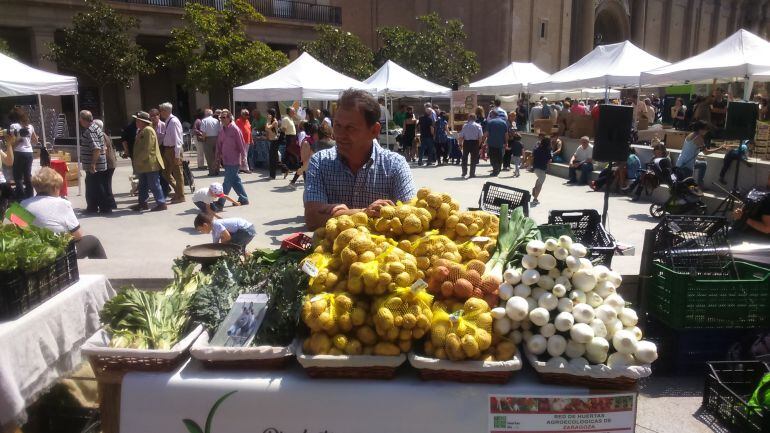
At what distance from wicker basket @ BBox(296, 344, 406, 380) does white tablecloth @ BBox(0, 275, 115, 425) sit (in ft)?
5.14

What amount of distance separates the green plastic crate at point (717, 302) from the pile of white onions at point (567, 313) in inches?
73.0

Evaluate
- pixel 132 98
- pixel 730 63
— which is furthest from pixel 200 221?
pixel 132 98

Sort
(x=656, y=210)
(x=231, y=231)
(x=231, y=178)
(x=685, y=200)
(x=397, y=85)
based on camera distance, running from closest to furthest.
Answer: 1. (x=231, y=231)
2. (x=685, y=200)
3. (x=656, y=210)
4. (x=231, y=178)
5. (x=397, y=85)

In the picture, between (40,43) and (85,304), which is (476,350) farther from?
(40,43)

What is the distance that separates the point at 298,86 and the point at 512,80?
10.9 metres

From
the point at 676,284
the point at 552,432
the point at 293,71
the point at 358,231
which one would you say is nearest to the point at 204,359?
the point at 358,231

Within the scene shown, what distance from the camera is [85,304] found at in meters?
3.74

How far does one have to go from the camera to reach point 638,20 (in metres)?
49.8

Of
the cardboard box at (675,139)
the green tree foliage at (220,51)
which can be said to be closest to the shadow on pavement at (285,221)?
the cardboard box at (675,139)

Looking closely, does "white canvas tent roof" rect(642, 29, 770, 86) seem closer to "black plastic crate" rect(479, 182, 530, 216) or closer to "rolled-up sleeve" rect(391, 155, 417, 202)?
"black plastic crate" rect(479, 182, 530, 216)

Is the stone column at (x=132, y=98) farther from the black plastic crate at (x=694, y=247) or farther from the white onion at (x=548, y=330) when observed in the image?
the white onion at (x=548, y=330)

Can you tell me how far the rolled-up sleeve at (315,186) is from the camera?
11.8ft

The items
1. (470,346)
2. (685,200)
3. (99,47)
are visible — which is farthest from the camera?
(99,47)

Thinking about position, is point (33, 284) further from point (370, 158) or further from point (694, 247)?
point (694, 247)
